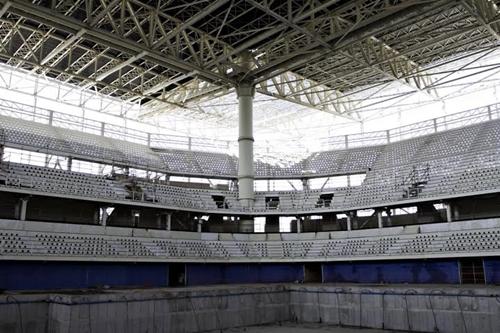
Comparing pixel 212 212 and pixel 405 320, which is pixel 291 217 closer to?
pixel 212 212

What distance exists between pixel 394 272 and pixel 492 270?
6231 millimetres

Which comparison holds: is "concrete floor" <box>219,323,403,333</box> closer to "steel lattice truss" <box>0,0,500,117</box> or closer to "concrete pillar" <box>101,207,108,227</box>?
"concrete pillar" <box>101,207,108,227</box>

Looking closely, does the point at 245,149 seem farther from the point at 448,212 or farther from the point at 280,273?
the point at 448,212

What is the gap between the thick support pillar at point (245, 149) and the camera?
3775cm

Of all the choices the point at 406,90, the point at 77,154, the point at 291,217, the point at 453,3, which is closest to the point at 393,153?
the point at 406,90

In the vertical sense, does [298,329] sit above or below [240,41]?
below

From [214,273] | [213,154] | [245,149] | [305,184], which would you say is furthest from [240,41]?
[214,273]

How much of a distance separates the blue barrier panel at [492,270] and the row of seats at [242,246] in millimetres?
1525

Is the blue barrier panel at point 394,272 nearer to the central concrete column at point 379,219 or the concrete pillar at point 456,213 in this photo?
the central concrete column at point 379,219

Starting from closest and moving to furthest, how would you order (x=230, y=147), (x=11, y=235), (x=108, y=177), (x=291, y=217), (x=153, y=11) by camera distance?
(x=11, y=235)
(x=153, y=11)
(x=108, y=177)
(x=291, y=217)
(x=230, y=147)

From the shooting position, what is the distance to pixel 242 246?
120 ft

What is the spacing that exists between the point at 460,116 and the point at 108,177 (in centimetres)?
3199

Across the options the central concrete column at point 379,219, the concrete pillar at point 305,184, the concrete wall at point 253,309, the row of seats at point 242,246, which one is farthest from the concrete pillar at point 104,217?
the central concrete column at point 379,219

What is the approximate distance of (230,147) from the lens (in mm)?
47750
